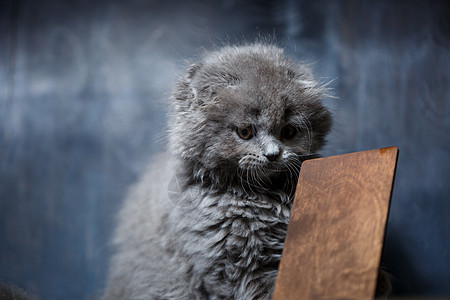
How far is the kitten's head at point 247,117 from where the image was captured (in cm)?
161

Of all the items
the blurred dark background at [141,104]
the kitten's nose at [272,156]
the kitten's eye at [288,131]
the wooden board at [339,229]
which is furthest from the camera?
the blurred dark background at [141,104]

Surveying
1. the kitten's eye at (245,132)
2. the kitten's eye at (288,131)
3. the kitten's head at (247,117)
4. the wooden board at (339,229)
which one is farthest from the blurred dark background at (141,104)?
the wooden board at (339,229)

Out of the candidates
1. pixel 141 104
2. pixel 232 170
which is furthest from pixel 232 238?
pixel 141 104

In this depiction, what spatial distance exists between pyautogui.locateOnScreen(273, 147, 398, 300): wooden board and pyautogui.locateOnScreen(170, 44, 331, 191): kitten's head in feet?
0.92

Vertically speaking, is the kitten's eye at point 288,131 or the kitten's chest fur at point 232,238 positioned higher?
the kitten's eye at point 288,131

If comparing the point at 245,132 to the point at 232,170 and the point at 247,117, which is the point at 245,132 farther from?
the point at 232,170

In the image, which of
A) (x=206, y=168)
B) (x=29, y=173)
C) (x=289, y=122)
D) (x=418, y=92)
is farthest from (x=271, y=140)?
(x=29, y=173)

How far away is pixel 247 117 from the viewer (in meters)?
1.61

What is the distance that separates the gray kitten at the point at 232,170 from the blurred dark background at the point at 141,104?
1.36ft

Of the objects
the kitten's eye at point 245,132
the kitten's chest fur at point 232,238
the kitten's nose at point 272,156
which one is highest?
the kitten's eye at point 245,132

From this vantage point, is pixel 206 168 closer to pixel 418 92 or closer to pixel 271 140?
pixel 271 140

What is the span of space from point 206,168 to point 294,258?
597mm

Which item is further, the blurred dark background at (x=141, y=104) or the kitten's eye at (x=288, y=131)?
the blurred dark background at (x=141, y=104)

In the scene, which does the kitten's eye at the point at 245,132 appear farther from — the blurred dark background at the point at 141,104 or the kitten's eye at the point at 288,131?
the blurred dark background at the point at 141,104
